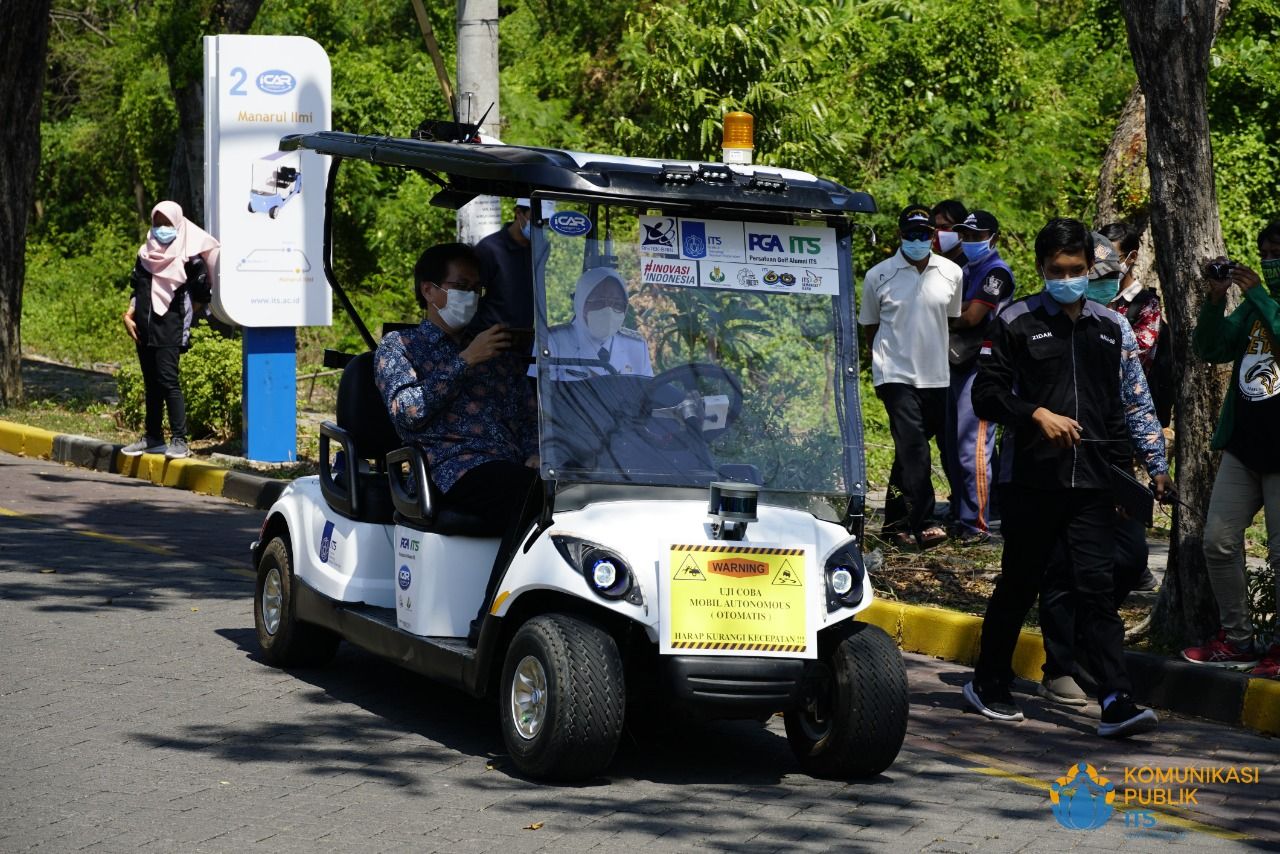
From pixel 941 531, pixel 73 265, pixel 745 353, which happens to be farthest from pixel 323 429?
pixel 73 265

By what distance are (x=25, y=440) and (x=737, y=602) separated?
1054cm

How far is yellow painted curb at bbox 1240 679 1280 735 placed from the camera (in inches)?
267

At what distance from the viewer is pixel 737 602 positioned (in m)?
5.46

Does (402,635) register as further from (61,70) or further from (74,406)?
(61,70)

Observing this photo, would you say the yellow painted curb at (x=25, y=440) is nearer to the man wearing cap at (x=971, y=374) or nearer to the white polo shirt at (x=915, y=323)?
the white polo shirt at (x=915, y=323)

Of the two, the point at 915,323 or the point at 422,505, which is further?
the point at 915,323

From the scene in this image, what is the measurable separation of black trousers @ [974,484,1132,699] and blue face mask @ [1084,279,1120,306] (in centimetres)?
156

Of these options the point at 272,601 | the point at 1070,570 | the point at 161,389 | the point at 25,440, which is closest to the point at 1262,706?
the point at 1070,570

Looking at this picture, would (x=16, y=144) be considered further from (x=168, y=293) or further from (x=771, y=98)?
(x=771, y=98)

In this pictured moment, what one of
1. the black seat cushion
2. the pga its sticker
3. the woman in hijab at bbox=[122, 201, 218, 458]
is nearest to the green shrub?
the woman in hijab at bbox=[122, 201, 218, 458]

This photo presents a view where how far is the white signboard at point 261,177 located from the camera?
12617mm

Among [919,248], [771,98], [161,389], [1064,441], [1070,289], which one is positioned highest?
[771,98]

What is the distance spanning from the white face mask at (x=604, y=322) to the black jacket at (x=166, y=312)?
749 cm

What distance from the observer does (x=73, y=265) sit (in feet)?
89.7
